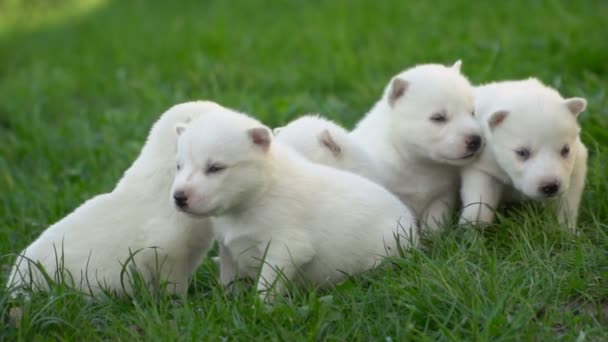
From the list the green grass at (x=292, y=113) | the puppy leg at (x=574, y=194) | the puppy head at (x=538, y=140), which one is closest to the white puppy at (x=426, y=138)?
the puppy head at (x=538, y=140)

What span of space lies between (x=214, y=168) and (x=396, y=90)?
63.5 inches

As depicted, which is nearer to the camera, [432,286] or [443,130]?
[432,286]

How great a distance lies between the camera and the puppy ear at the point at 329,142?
228 inches

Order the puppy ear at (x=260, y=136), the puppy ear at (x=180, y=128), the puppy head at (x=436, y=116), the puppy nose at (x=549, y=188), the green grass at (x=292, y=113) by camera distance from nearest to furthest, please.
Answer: the green grass at (x=292, y=113) → the puppy ear at (x=260, y=136) → the puppy ear at (x=180, y=128) → the puppy nose at (x=549, y=188) → the puppy head at (x=436, y=116)

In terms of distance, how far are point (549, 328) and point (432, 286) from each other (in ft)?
2.01

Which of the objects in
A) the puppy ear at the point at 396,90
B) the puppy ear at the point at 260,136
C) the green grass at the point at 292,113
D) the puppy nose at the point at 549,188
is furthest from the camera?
the puppy ear at the point at 396,90

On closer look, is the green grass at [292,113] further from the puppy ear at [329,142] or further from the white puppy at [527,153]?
the puppy ear at [329,142]

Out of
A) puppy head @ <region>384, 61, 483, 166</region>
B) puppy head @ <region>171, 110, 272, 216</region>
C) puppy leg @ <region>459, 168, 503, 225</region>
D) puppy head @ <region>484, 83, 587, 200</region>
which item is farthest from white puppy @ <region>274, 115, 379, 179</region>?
puppy head @ <region>171, 110, 272, 216</region>

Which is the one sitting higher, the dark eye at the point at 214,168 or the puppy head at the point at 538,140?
the dark eye at the point at 214,168

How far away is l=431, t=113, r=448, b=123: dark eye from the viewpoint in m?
5.50

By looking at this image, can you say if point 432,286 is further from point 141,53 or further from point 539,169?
point 141,53

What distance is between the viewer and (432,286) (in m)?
4.37

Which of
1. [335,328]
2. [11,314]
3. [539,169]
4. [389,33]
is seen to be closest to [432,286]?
[335,328]

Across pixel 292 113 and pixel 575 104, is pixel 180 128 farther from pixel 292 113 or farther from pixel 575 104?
pixel 292 113
